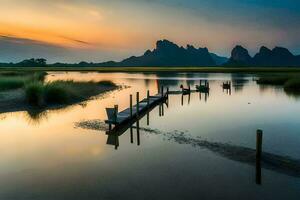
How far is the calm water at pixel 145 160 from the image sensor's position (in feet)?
37.6

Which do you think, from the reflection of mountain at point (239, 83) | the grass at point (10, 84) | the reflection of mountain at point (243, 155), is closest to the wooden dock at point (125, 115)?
the reflection of mountain at point (243, 155)

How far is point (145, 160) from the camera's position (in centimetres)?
1521

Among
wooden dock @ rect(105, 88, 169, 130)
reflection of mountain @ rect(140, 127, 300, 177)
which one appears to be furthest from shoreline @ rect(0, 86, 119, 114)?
reflection of mountain @ rect(140, 127, 300, 177)

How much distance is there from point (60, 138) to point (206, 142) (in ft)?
27.9

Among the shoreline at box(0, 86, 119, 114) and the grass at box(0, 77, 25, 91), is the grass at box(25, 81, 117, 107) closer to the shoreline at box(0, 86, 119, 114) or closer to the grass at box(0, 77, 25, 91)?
the shoreline at box(0, 86, 119, 114)

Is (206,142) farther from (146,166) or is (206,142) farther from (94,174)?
(94,174)

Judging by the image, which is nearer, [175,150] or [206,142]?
[175,150]

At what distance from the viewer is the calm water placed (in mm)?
11461

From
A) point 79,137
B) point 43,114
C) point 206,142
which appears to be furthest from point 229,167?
point 43,114

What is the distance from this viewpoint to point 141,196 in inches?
432

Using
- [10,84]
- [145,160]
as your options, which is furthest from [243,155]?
[10,84]

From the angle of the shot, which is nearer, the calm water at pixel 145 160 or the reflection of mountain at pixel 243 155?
the calm water at pixel 145 160

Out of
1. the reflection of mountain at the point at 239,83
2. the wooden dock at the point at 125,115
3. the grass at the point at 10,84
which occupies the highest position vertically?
the grass at the point at 10,84

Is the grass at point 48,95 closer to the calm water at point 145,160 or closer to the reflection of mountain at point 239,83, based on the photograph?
the calm water at point 145,160
